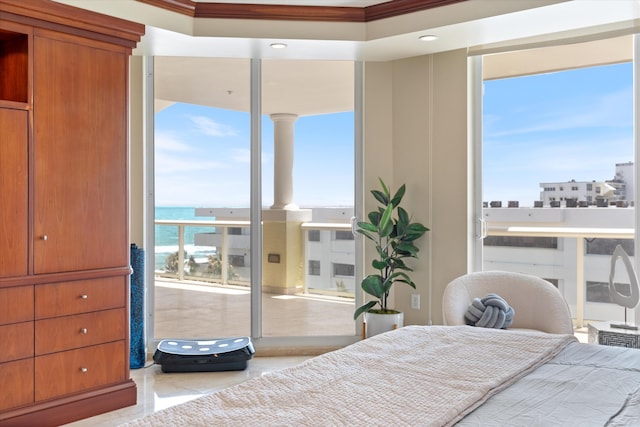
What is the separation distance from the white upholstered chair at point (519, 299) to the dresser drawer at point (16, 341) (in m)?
2.26

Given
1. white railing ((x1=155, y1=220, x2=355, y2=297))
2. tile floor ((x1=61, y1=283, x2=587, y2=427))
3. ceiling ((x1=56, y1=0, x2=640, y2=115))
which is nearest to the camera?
ceiling ((x1=56, y1=0, x2=640, y2=115))

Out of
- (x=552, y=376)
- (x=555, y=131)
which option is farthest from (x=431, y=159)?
(x=552, y=376)

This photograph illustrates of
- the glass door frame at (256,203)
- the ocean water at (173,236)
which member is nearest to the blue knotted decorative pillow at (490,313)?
the glass door frame at (256,203)

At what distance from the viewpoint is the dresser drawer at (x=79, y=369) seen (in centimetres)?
317

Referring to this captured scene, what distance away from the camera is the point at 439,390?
1.66m

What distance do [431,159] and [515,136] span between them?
623 millimetres

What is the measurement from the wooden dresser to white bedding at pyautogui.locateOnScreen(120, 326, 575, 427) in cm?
186

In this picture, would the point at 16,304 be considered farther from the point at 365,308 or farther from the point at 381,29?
the point at 381,29

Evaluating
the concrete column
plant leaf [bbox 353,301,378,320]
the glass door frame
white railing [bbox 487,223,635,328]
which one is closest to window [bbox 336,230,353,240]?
the glass door frame

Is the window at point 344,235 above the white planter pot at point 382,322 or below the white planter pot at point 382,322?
above

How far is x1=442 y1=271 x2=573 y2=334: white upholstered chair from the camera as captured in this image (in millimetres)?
3414

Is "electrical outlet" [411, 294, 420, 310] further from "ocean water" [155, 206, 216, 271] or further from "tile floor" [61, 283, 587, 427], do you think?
"ocean water" [155, 206, 216, 271]

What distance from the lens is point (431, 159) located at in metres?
4.57

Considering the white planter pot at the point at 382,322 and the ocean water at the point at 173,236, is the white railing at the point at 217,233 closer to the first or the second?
the ocean water at the point at 173,236
